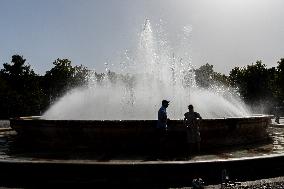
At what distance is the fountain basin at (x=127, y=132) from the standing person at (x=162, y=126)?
0.34 metres

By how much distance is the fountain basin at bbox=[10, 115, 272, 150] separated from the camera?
10.5 m

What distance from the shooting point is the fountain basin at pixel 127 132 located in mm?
10508

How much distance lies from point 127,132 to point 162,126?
42.7 inches

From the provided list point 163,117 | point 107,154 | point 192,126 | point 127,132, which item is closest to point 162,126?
point 163,117

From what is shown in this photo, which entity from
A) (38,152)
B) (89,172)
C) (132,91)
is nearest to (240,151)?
(89,172)

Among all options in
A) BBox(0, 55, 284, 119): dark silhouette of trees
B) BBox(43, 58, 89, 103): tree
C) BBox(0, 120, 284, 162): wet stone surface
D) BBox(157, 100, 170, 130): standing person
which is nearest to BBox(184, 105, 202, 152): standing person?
BBox(0, 120, 284, 162): wet stone surface

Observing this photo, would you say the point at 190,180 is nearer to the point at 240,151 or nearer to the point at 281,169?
the point at 281,169

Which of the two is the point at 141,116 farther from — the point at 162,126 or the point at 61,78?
the point at 61,78

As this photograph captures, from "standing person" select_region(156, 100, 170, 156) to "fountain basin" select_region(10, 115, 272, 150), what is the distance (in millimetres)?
335

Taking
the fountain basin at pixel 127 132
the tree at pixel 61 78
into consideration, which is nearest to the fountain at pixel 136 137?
the fountain basin at pixel 127 132

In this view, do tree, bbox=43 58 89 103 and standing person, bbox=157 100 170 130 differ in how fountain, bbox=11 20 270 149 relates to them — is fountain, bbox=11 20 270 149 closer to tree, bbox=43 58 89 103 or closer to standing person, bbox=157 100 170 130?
standing person, bbox=157 100 170 130

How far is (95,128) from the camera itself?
34.6 feet

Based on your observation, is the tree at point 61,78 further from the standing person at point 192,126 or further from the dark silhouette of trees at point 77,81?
the standing person at point 192,126

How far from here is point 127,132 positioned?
34.6 feet
